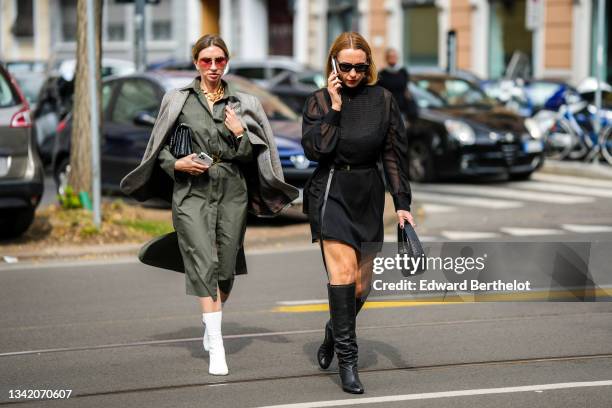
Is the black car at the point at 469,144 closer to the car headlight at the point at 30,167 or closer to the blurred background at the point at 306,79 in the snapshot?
the blurred background at the point at 306,79

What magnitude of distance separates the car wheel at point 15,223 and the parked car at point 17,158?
3.1 inches

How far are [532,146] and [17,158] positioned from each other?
28.5ft

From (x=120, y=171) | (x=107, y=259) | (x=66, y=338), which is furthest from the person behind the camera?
(x=120, y=171)

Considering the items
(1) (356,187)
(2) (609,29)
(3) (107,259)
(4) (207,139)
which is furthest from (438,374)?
Answer: (2) (609,29)

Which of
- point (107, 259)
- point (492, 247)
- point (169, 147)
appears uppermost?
point (169, 147)

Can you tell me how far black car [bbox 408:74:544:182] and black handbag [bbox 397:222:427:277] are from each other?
1163 centimetres

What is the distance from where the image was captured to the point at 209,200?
6.99 metres

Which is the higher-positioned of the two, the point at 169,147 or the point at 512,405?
the point at 169,147

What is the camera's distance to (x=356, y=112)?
6.49 meters

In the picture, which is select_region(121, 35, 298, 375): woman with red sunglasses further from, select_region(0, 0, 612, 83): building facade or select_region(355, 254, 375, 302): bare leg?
select_region(0, 0, 612, 83): building facade

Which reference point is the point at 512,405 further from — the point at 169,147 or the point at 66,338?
the point at 66,338

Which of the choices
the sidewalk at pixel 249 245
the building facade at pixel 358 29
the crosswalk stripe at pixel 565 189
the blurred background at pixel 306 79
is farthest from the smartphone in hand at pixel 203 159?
the building facade at pixel 358 29

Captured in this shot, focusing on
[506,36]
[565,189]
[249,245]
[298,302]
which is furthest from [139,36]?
[506,36]

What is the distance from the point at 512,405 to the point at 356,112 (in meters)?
1.62
